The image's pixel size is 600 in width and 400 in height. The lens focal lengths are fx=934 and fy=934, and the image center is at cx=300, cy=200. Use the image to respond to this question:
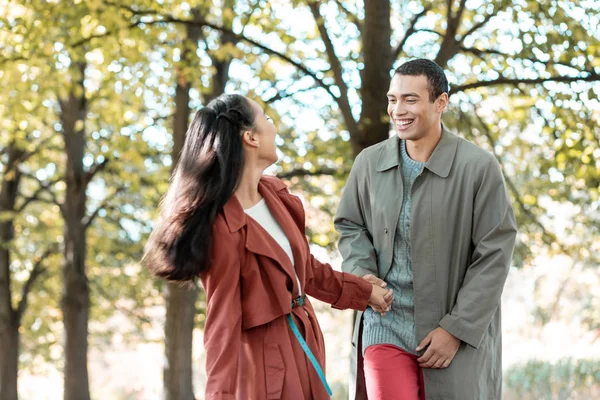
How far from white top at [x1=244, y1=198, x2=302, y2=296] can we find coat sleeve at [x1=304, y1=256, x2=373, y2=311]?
37cm

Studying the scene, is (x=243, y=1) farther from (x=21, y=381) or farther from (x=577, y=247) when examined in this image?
(x=21, y=381)

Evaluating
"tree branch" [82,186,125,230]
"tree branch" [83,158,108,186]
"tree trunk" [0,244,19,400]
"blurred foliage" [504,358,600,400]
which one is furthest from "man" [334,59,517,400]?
"tree trunk" [0,244,19,400]

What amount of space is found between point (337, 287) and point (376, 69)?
4.22m

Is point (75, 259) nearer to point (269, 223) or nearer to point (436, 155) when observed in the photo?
point (436, 155)

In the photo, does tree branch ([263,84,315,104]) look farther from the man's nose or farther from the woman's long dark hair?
the woman's long dark hair

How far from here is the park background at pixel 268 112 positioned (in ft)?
29.8

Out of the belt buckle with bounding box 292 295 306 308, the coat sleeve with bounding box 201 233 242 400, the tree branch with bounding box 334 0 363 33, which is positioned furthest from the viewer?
the tree branch with bounding box 334 0 363 33

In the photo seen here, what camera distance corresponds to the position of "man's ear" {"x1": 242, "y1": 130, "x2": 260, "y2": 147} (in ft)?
12.9

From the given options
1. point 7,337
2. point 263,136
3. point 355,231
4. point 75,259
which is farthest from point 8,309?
point 263,136

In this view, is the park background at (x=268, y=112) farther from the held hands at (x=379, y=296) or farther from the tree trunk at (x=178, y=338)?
the held hands at (x=379, y=296)

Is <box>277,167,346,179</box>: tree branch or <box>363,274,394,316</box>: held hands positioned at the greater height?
<box>277,167,346,179</box>: tree branch

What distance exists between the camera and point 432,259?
4465 millimetres

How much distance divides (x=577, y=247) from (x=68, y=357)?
26.2 feet

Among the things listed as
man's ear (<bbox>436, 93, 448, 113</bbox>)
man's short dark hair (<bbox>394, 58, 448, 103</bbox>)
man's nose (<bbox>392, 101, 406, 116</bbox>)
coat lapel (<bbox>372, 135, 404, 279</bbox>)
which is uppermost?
man's short dark hair (<bbox>394, 58, 448, 103</bbox>)
